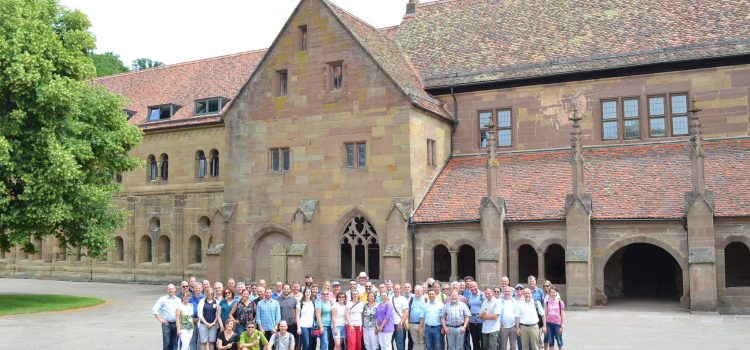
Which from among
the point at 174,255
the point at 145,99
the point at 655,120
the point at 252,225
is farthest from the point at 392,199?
the point at 145,99

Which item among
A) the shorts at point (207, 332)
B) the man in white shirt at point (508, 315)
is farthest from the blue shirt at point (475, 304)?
the shorts at point (207, 332)

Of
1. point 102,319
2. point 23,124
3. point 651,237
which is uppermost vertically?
point 23,124

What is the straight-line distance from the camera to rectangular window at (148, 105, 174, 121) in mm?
44688

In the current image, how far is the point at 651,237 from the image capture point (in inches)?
1041

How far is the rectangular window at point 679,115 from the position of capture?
100ft

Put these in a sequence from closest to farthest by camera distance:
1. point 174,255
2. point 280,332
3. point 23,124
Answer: point 280,332 < point 23,124 < point 174,255

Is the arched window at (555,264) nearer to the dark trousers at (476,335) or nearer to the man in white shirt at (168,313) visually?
the dark trousers at (476,335)

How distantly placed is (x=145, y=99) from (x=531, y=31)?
25.1 meters

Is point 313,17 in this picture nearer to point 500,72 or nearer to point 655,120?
point 500,72

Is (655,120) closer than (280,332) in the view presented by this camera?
No

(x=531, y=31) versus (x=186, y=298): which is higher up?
(x=531, y=31)

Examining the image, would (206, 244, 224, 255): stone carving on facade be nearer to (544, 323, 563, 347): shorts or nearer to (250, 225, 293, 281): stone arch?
(250, 225, 293, 281): stone arch

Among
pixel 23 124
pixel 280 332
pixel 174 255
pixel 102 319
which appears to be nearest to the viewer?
pixel 280 332

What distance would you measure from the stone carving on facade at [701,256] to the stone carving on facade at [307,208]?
15.0 meters
